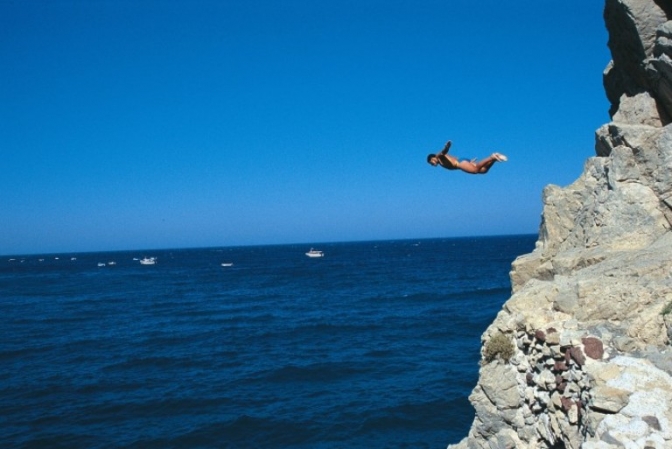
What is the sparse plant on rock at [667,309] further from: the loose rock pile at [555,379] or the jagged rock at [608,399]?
the jagged rock at [608,399]

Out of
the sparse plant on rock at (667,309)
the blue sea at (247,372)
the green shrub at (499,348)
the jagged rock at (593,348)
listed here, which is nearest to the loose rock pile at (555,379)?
the jagged rock at (593,348)

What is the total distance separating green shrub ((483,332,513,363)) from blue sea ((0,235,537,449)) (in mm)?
11054

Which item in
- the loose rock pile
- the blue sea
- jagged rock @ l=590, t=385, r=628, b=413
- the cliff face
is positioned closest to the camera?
jagged rock @ l=590, t=385, r=628, b=413

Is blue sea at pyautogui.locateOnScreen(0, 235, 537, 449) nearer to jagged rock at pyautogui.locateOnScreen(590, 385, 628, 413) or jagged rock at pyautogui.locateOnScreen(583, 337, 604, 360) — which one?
jagged rock at pyautogui.locateOnScreen(583, 337, 604, 360)

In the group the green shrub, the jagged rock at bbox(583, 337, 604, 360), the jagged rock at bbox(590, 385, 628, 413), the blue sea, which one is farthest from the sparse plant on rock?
the blue sea

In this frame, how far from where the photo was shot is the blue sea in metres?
24.8

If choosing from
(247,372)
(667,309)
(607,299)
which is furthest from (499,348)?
(247,372)

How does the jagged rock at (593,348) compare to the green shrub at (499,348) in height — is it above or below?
above

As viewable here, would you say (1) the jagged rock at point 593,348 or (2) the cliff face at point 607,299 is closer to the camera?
(2) the cliff face at point 607,299

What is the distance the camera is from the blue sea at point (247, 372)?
2477 cm

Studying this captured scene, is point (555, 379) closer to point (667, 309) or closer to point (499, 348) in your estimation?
point (499, 348)

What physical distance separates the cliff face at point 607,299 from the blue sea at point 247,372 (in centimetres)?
1141

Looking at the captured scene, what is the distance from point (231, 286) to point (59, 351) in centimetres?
4576

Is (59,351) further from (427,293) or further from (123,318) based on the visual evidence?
(427,293)
